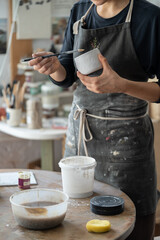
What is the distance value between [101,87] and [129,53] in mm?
281

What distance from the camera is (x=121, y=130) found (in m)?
1.81

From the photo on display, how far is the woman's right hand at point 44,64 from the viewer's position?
180cm

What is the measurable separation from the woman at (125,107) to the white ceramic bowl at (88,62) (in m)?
0.10

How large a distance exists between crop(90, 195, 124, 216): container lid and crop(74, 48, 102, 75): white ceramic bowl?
Answer: 53 centimetres

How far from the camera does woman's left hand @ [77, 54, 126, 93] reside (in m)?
1.59

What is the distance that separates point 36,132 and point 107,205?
1.71m

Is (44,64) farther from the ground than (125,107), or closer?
farther from the ground

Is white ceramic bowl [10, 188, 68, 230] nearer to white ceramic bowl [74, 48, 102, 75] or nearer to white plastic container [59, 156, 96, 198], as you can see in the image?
white plastic container [59, 156, 96, 198]

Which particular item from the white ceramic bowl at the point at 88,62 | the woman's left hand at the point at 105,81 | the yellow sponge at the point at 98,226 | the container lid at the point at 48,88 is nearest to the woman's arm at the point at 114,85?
the woman's left hand at the point at 105,81

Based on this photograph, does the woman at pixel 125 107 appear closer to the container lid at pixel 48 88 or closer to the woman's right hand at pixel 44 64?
the woman's right hand at pixel 44 64

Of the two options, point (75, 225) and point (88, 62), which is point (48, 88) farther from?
point (75, 225)

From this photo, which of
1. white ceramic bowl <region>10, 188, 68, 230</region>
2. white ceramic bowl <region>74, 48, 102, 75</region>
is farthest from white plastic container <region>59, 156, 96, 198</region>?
white ceramic bowl <region>74, 48, 102, 75</region>

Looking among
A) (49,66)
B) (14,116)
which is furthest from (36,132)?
(49,66)

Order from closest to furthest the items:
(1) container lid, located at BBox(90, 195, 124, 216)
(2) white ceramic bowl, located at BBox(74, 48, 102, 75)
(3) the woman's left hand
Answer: (1) container lid, located at BBox(90, 195, 124, 216)
(3) the woman's left hand
(2) white ceramic bowl, located at BBox(74, 48, 102, 75)
